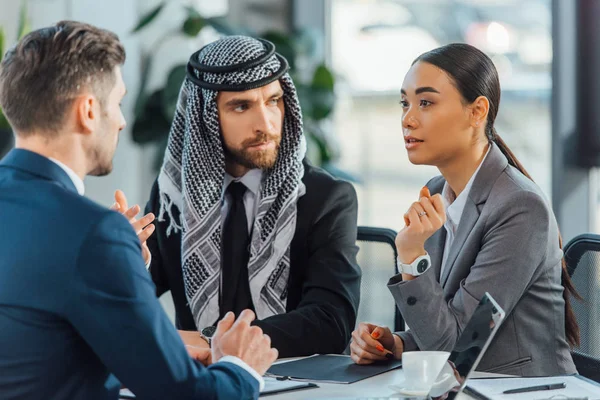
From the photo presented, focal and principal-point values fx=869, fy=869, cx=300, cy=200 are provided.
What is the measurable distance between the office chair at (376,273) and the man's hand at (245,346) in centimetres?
102

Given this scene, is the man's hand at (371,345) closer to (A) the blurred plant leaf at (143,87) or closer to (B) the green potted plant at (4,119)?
(A) the blurred plant leaf at (143,87)

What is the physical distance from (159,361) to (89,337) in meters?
0.12

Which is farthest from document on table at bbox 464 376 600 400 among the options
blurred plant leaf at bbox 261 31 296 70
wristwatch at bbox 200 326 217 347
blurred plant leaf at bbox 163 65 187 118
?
blurred plant leaf at bbox 163 65 187 118

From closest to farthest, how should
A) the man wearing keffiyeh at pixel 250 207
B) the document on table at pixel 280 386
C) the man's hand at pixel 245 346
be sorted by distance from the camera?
the man's hand at pixel 245 346 → the document on table at pixel 280 386 → the man wearing keffiyeh at pixel 250 207

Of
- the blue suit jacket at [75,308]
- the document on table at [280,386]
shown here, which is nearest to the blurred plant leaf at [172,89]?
the document on table at [280,386]

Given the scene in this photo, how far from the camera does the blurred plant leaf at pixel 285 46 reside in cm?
404

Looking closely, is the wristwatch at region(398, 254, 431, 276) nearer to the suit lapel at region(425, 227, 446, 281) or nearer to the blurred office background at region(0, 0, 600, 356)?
the suit lapel at region(425, 227, 446, 281)

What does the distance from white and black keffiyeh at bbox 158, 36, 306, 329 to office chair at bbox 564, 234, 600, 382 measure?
2.61 feet

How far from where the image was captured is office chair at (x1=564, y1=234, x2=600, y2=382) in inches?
89.0

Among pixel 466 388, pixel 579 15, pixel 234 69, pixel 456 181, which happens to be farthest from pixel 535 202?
pixel 579 15

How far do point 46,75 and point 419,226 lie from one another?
0.96 metres

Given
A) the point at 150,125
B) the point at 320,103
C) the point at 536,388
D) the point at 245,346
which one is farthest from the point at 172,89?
the point at 536,388

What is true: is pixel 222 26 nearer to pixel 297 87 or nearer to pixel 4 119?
pixel 297 87

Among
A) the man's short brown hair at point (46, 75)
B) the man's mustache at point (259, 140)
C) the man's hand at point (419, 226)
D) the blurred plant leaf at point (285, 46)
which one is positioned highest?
the man's short brown hair at point (46, 75)
